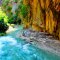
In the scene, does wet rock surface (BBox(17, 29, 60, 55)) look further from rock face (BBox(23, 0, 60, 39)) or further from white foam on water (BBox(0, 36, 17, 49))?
white foam on water (BBox(0, 36, 17, 49))

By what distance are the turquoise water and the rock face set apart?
8.38ft

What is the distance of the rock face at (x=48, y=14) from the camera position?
1786 centimetres

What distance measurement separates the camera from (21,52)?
58.2ft

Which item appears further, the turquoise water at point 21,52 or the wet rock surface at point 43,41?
the wet rock surface at point 43,41

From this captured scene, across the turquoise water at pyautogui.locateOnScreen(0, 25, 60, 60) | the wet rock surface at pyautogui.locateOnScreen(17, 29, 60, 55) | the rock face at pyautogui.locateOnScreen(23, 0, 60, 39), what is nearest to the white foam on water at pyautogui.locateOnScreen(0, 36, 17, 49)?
the turquoise water at pyautogui.locateOnScreen(0, 25, 60, 60)

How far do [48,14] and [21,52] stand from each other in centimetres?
443

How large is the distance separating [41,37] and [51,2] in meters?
4.68

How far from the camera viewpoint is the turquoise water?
1626 centimetres

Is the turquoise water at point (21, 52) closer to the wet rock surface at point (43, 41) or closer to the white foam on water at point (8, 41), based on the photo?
the white foam on water at point (8, 41)

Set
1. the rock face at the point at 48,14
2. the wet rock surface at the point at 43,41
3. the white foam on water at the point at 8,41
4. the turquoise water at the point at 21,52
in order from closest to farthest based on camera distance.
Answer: the turquoise water at the point at 21,52 < the wet rock surface at the point at 43,41 < the rock face at the point at 48,14 < the white foam on water at the point at 8,41

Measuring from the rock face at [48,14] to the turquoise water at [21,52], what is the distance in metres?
2.55

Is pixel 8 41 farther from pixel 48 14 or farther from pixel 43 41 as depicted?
pixel 48 14

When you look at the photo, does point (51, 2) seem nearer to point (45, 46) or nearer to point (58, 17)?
point (58, 17)

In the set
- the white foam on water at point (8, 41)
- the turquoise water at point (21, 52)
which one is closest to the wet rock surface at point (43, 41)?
the turquoise water at point (21, 52)
